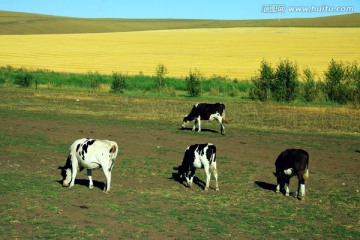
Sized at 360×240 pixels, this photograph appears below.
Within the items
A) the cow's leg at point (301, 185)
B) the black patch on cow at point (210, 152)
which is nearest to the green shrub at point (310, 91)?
the cow's leg at point (301, 185)

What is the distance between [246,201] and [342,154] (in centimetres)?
991

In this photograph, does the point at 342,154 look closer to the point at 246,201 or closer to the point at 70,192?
the point at 246,201

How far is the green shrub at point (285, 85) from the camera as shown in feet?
154

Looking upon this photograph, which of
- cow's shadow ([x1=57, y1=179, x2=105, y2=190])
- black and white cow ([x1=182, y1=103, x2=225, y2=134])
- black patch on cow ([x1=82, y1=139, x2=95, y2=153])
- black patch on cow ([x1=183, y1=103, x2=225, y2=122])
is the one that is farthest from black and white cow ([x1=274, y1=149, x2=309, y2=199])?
black patch on cow ([x1=183, y1=103, x2=225, y2=122])

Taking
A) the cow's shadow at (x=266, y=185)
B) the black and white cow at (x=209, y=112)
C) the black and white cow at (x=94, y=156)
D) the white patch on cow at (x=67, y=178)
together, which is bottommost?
the cow's shadow at (x=266, y=185)

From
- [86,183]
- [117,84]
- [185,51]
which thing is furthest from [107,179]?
[185,51]

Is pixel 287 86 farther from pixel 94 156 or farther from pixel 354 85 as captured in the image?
pixel 94 156

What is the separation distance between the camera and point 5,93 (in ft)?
162

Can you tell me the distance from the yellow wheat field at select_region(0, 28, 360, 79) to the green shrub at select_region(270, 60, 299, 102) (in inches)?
640

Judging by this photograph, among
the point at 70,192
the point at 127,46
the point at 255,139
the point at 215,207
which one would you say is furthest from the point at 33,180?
the point at 127,46

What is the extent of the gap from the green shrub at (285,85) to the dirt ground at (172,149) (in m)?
15.8

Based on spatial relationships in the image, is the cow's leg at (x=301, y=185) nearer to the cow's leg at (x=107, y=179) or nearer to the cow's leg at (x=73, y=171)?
the cow's leg at (x=107, y=179)

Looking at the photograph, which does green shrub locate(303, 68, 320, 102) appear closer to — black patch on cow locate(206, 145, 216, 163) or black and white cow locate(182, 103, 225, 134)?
black and white cow locate(182, 103, 225, 134)

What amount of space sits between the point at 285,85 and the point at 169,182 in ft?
102
